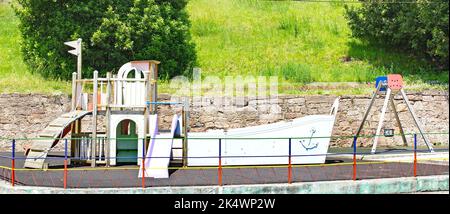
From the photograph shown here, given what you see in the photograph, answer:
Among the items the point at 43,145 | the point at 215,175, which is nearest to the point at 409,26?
the point at 215,175

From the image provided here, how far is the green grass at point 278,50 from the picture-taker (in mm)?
26781

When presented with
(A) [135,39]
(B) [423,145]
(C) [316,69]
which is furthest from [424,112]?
(A) [135,39]

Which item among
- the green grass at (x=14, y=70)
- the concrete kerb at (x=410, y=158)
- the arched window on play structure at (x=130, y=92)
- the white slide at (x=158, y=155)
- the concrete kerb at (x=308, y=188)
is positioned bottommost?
the concrete kerb at (x=308, y=188)

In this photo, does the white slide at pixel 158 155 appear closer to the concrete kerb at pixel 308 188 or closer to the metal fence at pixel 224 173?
the metal fence at pixel 224 173

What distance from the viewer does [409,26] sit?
27406mm

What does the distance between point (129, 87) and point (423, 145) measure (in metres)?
12.2

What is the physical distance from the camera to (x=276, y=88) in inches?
1032

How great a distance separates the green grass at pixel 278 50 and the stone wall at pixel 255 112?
3.26ft

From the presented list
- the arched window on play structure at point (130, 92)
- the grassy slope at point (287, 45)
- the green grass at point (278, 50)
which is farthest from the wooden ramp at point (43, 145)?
the grassy slope at point (287, 45)

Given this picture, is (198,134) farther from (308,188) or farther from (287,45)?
(287,45)

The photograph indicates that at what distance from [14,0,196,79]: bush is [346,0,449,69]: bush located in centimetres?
786

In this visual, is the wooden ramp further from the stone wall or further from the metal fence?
the stone wall

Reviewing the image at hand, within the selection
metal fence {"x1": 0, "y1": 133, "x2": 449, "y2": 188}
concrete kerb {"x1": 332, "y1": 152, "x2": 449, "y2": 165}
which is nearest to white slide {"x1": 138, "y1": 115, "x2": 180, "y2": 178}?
metal fence {"x1": 0, "y1": 133, "x2": 449, "y2": 188}

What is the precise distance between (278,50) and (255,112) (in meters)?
6.33
